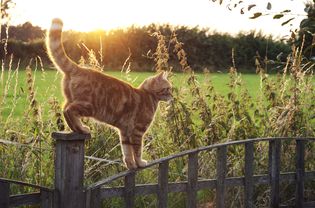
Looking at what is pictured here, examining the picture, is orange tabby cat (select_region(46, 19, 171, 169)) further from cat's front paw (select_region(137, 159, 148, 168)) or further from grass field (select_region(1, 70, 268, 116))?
grass field (select_region(1, 70, 268, 116))

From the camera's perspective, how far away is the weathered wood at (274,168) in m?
3.93

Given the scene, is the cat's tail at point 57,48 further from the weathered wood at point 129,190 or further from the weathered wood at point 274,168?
the weathered wood at point 274,168

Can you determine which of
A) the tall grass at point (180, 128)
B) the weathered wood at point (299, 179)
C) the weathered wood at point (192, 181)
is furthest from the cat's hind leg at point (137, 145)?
the weathered wood at point (299, 179)

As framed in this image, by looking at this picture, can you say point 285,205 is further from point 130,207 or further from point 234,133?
point 130,207

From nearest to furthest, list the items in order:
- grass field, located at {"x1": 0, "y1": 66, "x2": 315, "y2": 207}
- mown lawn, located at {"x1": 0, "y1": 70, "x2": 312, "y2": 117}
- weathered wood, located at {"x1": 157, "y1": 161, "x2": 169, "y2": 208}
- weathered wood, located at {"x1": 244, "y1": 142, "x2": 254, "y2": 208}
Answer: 1. weathered wood, located at {"x1": 157, "y1": 161, "x2": 169, "y2": 208}
2. weathered wood, located at {"x1": 244, "y1": 142, "x2": 254, "y2": 208}
3. grass field, located at {"x1": 0, "y1": 66, "x2": 315, "y2": 207}
4. mown lawn, located at {"x1": 0, "y1": 70, "x2": 312, "y2": 117}

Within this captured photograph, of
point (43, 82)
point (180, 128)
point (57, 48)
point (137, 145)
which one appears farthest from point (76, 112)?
point (43, 82)

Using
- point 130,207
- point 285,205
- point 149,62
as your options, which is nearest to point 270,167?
point 285,205

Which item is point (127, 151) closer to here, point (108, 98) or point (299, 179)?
point (108, 98)

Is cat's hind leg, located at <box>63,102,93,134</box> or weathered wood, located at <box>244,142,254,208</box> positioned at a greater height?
cat's hind leg, located at <box>63,102,93,134</box>

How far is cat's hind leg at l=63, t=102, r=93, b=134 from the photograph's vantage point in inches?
103

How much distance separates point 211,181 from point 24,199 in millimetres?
1255

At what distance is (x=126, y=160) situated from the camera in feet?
9.77

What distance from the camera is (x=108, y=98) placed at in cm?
273

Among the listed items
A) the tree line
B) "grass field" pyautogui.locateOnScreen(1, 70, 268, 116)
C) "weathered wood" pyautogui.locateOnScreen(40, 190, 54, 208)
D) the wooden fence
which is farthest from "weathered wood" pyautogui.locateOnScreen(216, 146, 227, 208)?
the tree line
